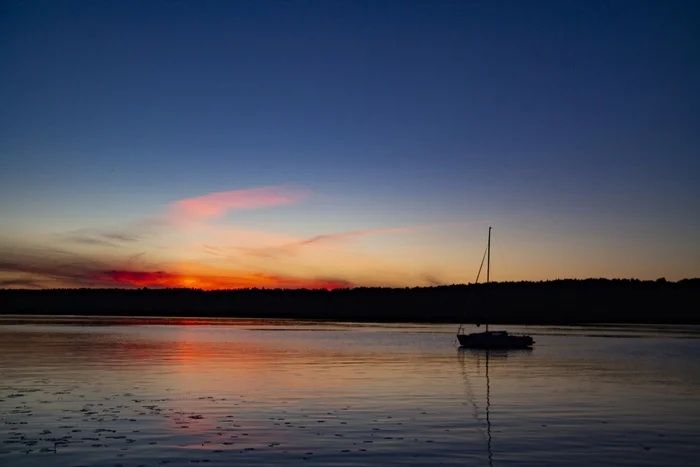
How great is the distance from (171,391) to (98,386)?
4.27 meters

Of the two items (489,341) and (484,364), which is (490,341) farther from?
(484,364)

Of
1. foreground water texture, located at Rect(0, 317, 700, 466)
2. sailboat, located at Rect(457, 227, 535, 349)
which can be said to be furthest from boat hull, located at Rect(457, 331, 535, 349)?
foreground water texture, located at Rect(0, 317, 700, 466)

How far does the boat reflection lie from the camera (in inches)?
1152

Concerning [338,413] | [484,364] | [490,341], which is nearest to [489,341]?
[490,341]

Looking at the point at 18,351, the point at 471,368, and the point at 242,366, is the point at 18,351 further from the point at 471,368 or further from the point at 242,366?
the point at 471,368

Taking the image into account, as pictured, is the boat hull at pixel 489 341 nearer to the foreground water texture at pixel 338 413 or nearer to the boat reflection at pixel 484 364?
the boat reflection at pixel 484 364

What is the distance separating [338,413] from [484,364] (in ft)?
117

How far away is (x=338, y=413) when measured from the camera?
107 ft

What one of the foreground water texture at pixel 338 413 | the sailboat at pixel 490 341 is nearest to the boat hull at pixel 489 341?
the sailboat at pixel 490 341

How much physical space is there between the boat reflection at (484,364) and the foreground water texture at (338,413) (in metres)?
0.22

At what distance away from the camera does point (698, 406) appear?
124 ft

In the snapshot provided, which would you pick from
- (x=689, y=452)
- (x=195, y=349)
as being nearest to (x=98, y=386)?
(x=689, y=452)

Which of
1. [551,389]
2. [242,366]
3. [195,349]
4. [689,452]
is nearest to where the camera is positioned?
[689,452]

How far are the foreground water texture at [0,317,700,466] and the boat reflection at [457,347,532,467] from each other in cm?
22
